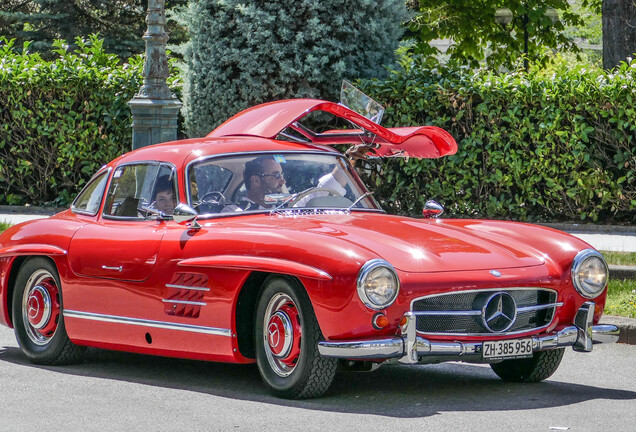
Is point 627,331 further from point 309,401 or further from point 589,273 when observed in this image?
point 309,401

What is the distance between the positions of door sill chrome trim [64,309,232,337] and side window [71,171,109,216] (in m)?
0.86

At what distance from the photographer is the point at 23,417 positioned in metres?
6.35

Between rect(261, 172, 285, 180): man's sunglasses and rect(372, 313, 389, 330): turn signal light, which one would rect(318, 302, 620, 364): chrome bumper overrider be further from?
rect(261, 172, 285, 180): man's sunglasses

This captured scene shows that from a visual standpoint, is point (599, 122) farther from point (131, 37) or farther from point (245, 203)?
point (131, 37)

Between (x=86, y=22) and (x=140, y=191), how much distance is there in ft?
79.6

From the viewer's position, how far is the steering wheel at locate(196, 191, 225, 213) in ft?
25.4

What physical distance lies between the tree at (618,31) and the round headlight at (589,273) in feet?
39.1

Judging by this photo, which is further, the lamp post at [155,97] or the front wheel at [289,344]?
the lamp post at [155,97]

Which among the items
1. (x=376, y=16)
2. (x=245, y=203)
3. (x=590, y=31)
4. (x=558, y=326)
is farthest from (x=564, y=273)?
(x=590, y=31)

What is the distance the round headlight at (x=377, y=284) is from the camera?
6.39 metres

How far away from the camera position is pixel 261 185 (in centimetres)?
789

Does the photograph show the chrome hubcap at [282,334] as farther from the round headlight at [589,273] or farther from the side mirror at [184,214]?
the round headlight at [589,273]

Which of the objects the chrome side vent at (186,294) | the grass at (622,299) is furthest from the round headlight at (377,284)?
the grass at (622,299)

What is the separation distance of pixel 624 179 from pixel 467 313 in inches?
398
